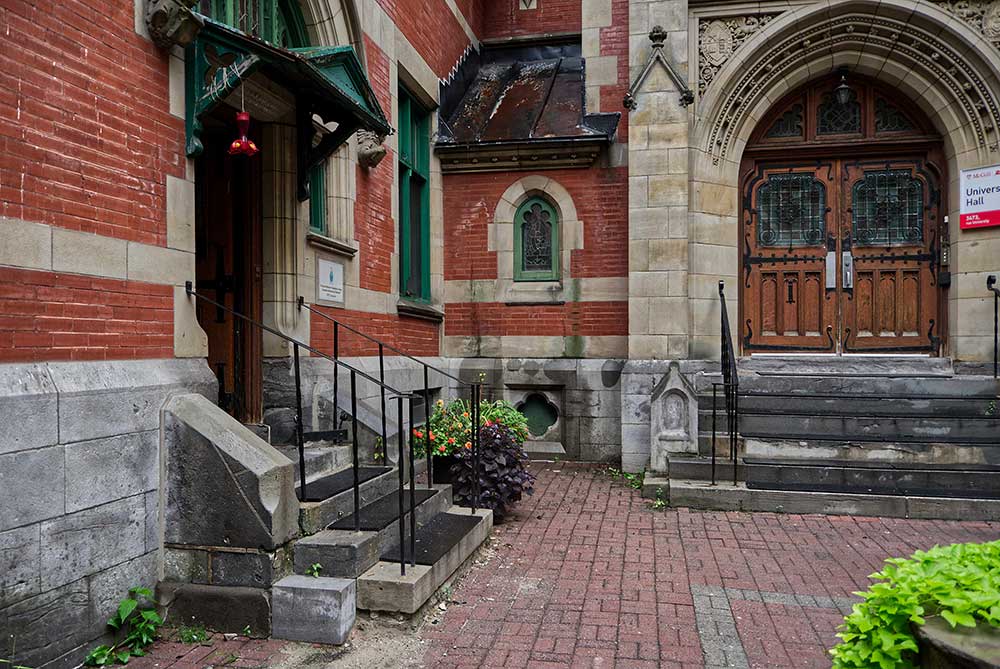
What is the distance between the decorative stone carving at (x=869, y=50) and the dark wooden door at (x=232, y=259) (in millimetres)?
5803

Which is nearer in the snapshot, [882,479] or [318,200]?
[318,200]

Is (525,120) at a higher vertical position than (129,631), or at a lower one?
higher

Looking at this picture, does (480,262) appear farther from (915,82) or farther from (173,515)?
(173,515)

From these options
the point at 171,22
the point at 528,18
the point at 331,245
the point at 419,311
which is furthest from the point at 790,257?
the point at 171,22

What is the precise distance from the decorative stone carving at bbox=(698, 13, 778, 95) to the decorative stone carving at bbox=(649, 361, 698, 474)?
379 cm

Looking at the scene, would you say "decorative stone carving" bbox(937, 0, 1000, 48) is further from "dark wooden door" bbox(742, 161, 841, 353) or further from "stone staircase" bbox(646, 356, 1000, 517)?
"stone staircase" bbox(646, 356, 1000, 517)

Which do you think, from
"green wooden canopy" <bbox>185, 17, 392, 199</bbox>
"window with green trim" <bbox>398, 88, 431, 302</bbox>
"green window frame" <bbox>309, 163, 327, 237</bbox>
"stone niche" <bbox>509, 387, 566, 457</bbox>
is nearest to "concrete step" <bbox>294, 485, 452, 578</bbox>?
"green wooden canopy" <bbox>185, 17, 392, 199</bbox>

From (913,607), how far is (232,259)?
5.35 meters

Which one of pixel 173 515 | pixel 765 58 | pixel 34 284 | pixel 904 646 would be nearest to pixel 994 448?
pixel 765 58

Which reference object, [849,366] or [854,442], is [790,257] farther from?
[854,442]

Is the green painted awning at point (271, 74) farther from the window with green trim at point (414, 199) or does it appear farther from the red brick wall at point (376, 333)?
the window with green trim at point (414, 199)

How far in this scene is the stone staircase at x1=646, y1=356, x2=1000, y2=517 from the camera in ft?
22.5

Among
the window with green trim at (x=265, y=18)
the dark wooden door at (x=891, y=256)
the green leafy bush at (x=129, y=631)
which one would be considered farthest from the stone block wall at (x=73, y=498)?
the dark wooden door at (x=891, y=256)

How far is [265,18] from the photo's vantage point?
602 cm
